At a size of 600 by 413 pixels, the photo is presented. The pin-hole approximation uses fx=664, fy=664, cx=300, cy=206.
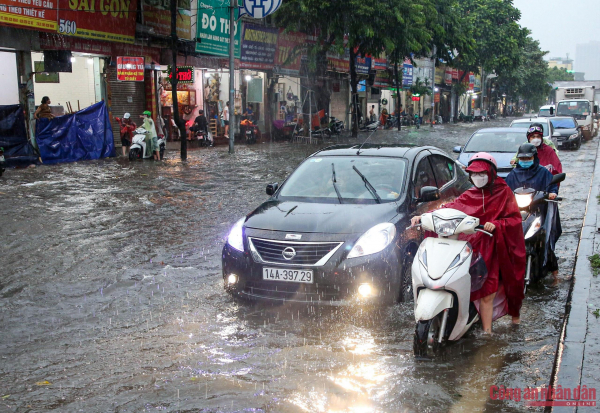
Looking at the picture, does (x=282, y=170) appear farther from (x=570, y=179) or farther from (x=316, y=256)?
(x=316, y=256)

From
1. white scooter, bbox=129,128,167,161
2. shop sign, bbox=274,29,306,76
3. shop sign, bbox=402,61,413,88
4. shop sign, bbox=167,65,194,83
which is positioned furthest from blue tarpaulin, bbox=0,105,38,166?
shop sign, bbox=402,61,413,88

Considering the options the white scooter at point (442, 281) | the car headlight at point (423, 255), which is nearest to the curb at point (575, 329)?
the white scooter at point (442, 281)

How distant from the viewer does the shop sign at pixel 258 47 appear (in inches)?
1204

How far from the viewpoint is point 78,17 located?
20.5 metres

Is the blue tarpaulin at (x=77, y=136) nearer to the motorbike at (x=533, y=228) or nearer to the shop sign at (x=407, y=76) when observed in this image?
the motorbike at (x=533, y=228)

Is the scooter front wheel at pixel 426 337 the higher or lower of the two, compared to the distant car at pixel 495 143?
lower

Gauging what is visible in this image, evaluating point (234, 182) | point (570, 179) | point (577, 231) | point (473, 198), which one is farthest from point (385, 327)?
point (570, 179)

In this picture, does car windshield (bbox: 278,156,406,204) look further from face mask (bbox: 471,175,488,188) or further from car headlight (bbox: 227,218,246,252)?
face mask (bbox: 471,175,488,188)

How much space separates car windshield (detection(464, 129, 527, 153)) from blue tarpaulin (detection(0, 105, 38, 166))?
11.8 m

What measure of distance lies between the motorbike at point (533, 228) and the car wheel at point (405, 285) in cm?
126

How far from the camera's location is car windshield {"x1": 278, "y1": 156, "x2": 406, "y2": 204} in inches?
262

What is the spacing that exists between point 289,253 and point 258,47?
2703cm

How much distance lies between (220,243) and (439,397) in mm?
5294

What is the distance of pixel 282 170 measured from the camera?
19203mm
